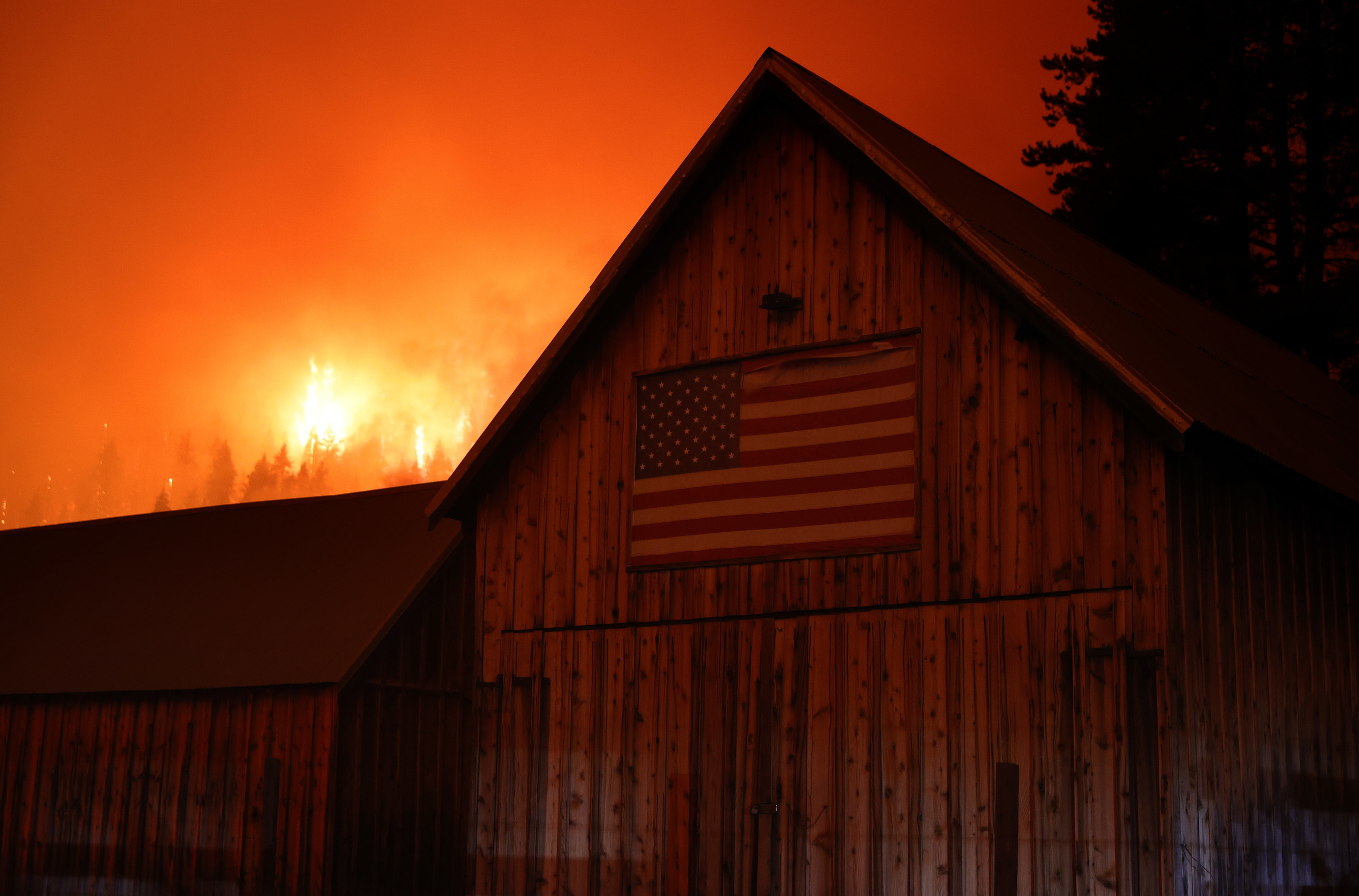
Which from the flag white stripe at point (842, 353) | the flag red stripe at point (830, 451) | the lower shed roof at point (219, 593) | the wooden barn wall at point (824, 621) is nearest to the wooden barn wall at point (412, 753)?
the lower shed roof at point (219, 593)

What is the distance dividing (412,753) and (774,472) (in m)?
8.42

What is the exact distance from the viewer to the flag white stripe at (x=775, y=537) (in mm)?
14516

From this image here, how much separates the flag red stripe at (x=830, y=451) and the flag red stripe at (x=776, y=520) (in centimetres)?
49

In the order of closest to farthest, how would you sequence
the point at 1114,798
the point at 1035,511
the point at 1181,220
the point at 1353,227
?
the point at 1114,798
the point at 1035,511
the point at 1353,227
the point at 1181,220

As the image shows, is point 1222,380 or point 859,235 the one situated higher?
point 859,235

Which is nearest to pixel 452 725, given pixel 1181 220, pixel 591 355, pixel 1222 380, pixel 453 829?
pixel 453 829

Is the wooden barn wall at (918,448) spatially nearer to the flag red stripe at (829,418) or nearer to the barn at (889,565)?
the barn at (889,565)

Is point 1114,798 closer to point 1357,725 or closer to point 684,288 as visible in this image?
point 1357,725

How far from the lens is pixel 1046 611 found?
13.4 metres

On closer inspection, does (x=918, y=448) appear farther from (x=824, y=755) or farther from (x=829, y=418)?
(x=824, y=755)

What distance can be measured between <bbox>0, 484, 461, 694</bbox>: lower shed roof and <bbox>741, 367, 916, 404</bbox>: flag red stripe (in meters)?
6.94

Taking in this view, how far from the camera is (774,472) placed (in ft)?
50.2

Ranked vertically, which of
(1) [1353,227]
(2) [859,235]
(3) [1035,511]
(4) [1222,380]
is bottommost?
(3) [1035,511]

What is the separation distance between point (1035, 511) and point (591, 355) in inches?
211
